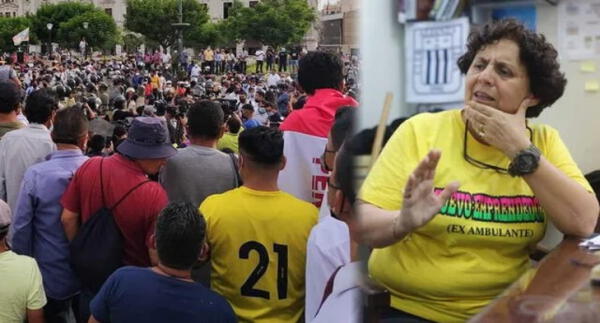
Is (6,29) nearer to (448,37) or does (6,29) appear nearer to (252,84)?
(252,84)

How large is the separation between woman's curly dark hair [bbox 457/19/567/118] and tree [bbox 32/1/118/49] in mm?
64563

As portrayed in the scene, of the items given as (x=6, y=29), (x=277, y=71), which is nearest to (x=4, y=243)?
(x=277, y=71)

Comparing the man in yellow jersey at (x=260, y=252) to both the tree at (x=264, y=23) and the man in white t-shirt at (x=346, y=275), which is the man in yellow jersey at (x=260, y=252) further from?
the tree at (x=264, y=23)

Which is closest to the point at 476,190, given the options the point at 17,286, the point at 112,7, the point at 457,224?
the point at 457,224

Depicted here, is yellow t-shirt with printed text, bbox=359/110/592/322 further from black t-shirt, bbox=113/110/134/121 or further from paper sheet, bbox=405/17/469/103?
black t-shirt, bbox=113/110/134/121

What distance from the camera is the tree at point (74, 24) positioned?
2475 inches

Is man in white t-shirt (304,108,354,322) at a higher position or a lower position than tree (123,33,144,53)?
lower

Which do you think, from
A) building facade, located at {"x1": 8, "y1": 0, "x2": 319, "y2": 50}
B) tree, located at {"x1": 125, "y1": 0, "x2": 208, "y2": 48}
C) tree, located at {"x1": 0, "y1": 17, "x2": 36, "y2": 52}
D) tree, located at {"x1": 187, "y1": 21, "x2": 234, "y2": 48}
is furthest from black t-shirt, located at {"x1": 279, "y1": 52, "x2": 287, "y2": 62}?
tree, located at {"x1": 0, "y1": 17, "x2": 36, "y2": 52}

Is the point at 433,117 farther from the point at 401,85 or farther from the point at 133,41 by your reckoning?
the point at 133,41

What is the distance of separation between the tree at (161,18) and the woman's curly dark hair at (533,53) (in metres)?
57.4

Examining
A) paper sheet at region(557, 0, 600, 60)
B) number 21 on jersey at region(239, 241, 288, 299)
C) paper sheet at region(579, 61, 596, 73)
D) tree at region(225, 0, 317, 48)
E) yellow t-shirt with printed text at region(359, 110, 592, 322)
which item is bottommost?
number 21 on jersey at region(239, 241, 288, 299)

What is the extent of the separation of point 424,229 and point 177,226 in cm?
190

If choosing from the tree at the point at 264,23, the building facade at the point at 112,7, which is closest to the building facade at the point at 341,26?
the tree at the point at 264,23

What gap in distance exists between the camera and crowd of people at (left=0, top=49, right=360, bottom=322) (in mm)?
2883
